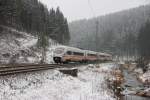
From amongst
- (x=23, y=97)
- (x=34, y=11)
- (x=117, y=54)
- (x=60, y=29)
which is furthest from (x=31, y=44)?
(x=117, y=54)

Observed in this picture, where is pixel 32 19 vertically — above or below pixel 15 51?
above

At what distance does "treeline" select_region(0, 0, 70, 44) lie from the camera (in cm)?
6442

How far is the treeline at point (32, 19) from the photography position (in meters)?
64.4

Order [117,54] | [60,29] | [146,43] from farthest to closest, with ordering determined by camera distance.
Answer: [117,54] → [60,29] → [146,43]

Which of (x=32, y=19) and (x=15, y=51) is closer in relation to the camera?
(x=15, y=51)

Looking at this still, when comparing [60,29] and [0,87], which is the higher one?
[60,29]

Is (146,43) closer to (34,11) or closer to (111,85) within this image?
(34,11)

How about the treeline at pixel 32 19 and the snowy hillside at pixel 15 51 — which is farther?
the treeline at pixel 32 19

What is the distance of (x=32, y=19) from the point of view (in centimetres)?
8412

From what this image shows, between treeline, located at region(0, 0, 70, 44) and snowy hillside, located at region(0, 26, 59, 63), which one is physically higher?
treeline, located at region(0, 0, 70, 44)

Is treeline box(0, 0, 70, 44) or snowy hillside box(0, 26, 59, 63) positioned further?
treeline box(0, 0, 70, 44)

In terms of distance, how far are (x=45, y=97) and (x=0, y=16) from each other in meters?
53.0

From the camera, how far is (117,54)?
13812cm

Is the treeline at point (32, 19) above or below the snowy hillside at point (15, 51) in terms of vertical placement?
above
